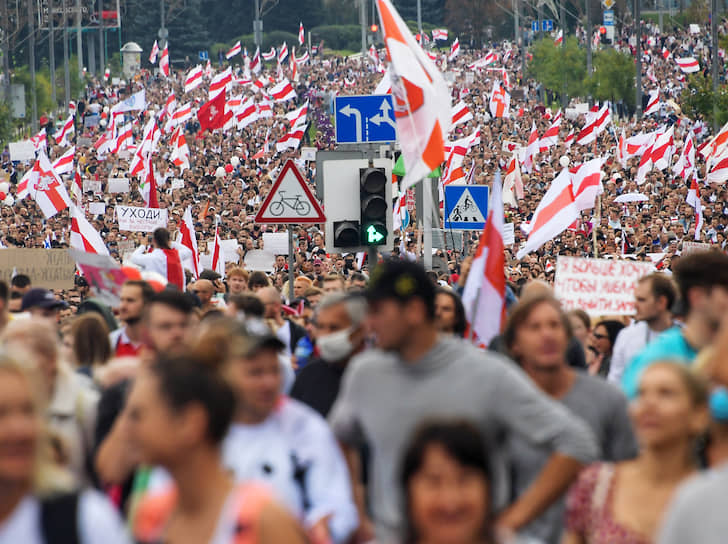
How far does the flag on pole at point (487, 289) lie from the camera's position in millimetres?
Result: 7906

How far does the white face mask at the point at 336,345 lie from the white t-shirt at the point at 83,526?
2.74 meters

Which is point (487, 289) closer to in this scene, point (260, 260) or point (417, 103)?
point (417, 103)

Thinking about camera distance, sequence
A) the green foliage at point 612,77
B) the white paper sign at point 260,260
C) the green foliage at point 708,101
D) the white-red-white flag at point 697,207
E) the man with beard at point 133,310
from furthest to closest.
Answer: the green foliage at point 612,77
the green foliage at point 708,101
the white-red-white flag at point 697,207
the white paper sign at point 260,260
the man with beard at point 133,310

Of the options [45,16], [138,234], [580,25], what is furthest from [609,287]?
[580,25]

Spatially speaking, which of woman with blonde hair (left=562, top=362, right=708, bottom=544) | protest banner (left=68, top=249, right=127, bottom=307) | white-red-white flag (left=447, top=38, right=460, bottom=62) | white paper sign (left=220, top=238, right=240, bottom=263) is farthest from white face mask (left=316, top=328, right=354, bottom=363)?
white-red-white flag (left=447, top=38, right=460, bottom=62)

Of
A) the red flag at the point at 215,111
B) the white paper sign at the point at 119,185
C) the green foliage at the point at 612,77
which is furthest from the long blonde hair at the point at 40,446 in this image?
the green foliage at the point at 612,77

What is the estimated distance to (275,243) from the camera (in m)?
18.7

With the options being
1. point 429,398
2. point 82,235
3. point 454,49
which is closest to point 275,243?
point 82,235

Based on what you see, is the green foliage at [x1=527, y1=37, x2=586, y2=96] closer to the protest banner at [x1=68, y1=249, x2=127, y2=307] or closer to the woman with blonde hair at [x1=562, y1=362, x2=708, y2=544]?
the protest banner at [x1=68, y1=249, x2=127, y2=307]

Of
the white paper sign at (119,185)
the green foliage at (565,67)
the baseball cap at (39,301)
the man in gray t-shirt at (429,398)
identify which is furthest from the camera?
the green foliage at (565,67)

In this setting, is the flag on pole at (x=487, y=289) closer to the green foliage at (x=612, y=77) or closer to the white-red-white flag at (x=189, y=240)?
the white-red-white flag at (x=189, y=240)

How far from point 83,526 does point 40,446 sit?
236 millimetres

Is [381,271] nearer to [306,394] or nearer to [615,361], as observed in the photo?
[306,394]

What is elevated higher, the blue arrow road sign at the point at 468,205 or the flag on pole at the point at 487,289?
the blue arrow road sign at the point at 468,205
